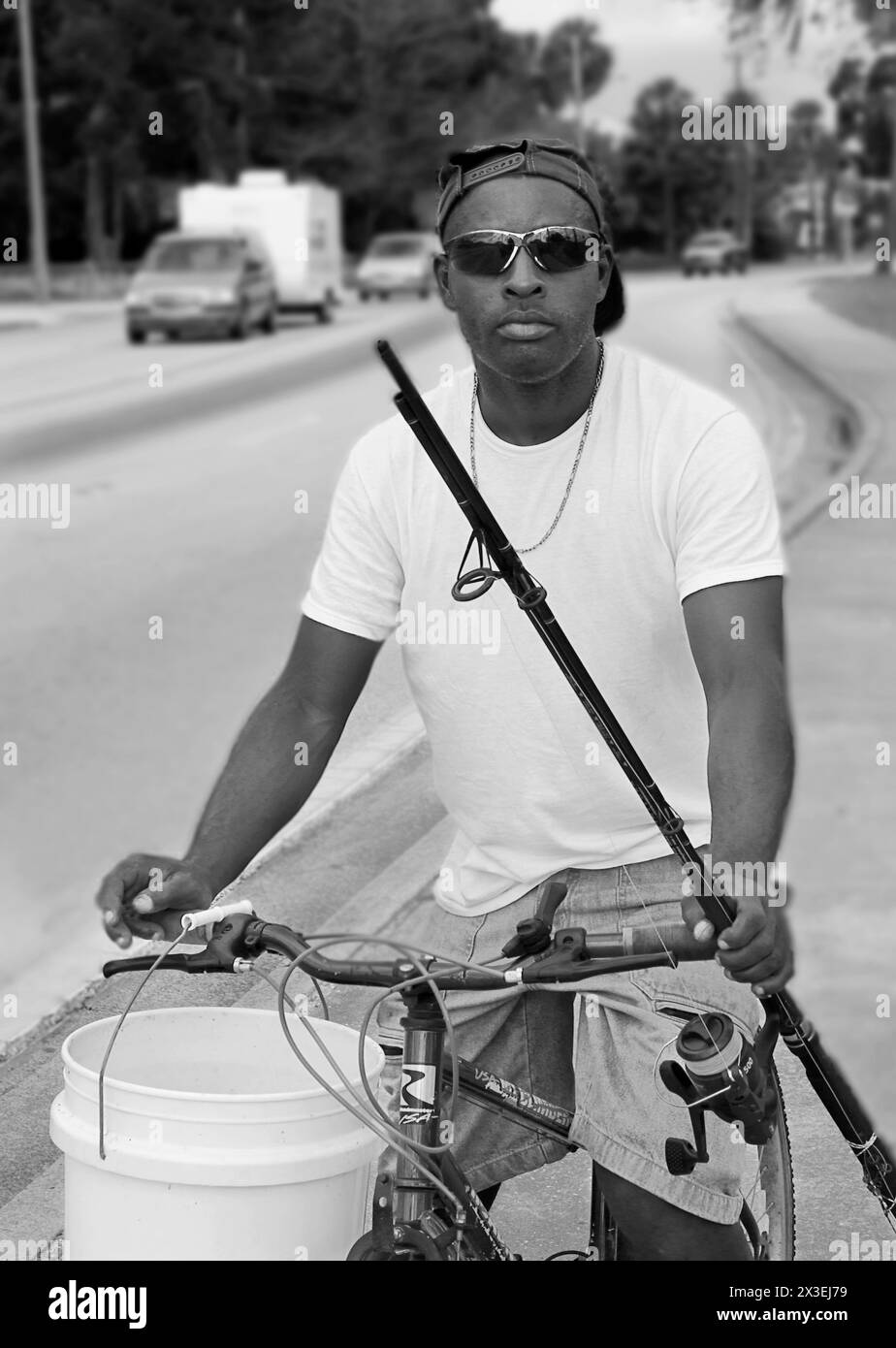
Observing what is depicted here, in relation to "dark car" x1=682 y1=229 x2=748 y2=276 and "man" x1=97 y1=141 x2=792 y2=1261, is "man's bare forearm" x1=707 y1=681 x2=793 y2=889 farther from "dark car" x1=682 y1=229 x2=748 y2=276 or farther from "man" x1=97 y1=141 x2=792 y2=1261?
"dark car" x1=682 y1=229 x2=748 y2=276

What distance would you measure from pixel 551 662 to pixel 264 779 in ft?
1.45

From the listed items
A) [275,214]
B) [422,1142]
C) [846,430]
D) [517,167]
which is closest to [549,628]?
[422,1142]

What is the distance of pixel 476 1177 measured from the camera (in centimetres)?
289

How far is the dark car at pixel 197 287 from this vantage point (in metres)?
32.1

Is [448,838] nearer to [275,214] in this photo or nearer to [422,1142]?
[422,1142]

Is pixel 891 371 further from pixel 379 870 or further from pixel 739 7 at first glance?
pixel 379 870

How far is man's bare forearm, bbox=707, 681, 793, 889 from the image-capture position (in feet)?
8.61


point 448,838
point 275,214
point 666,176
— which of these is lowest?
point 448,838

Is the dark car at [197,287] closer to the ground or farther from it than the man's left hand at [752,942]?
farther from it

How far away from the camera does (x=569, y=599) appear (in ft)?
9.30

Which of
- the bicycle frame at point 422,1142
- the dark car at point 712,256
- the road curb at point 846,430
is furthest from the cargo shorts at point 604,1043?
the dark car at point 712,256

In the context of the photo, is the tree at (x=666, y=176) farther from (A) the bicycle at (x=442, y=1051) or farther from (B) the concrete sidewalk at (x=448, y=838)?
(A) the bicycle at (x=442, y=1051)

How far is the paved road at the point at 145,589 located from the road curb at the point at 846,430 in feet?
2.11
